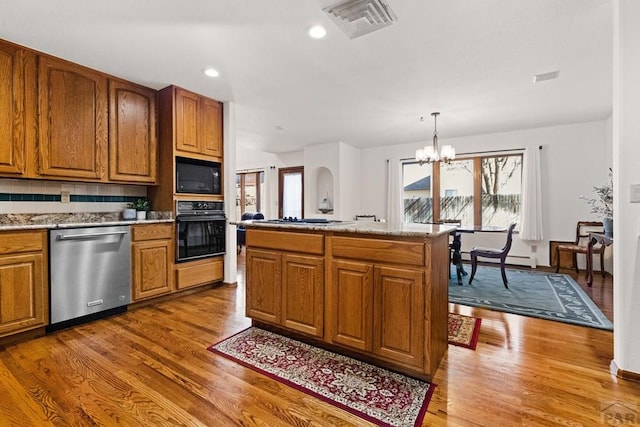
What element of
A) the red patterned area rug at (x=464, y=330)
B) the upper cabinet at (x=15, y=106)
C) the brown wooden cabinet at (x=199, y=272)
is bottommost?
the red patterned area rug at (x=464, y=330)

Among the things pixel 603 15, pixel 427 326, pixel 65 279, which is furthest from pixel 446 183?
pixel 65 279

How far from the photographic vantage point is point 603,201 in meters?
4.14

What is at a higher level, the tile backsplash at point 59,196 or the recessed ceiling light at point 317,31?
the recessed ceiling light at point 317,31

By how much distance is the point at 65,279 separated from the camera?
259 cm

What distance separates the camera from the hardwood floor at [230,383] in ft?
4.96

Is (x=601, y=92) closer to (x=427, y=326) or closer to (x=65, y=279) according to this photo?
(x=427, y=326)

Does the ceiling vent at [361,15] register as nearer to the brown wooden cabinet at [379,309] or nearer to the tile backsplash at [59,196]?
the brown wooden cabinet at [379,309]

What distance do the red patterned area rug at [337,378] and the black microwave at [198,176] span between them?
77.2 inches

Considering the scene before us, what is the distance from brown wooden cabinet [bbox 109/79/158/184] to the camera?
3.14m

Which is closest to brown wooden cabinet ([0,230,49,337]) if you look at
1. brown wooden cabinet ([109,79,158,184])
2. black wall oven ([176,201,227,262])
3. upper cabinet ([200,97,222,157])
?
brown wooden cabinet ([109,79,158,184])

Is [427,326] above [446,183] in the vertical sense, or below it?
below

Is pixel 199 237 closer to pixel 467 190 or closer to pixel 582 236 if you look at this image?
pixel 467 190

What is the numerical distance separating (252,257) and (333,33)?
1944 mm

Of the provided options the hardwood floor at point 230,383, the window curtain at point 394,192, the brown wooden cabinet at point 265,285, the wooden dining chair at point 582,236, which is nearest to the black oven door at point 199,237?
the hardwood floor at point 230,383
